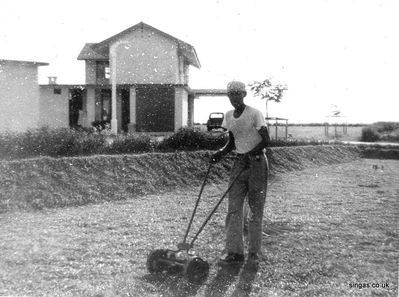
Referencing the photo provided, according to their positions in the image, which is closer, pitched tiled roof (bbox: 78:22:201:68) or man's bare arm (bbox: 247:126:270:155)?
man's bare arm (bbox: 247:126:270:155)

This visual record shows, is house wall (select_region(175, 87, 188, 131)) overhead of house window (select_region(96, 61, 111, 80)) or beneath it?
beneath

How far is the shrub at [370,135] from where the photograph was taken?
3555cm

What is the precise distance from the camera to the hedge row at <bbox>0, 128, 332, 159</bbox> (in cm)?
1131

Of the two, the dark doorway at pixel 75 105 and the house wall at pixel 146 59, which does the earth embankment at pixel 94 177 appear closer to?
the house wall at pixel 146 59

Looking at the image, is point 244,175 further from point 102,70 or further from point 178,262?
point 102,70

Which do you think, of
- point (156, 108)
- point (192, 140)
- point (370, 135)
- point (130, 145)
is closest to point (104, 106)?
point (156, 108)

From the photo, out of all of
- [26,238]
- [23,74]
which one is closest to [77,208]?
[26,238]

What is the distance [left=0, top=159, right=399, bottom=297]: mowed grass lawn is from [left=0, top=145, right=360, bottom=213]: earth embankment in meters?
0.40

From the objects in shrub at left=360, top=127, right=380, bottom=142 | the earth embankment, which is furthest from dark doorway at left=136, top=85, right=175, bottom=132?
shrub at left=360, top=127, right=380, bottom=142

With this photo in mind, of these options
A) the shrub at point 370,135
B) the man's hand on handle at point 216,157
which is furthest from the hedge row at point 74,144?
the shrub at point 370,135

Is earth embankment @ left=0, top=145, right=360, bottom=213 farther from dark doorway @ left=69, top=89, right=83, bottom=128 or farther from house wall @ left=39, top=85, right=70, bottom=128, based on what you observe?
dark doorway @ left=69, top=89, right=83, bottom=128

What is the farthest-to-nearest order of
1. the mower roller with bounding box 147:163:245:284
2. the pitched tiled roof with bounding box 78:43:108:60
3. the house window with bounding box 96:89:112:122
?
→ 1. the pitched tiled roof with bounding box 78:43:108:60
2. the house window with bounding box 96:89:112:122
3. the mower roller with bounding box 147:163:245:284

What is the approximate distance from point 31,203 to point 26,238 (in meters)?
2.31

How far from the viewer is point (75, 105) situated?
29859 mm
